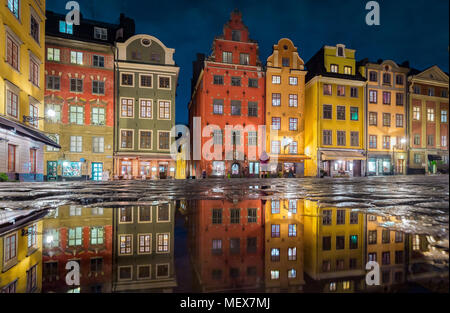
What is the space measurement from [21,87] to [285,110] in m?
27.2

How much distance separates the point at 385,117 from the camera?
36.9 metres

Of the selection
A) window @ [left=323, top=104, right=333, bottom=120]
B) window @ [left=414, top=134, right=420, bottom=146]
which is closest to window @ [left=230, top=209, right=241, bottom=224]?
window @ [left=323, top=104, right=333, bottom=120]

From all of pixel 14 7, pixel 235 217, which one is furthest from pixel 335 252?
pixel 14 7

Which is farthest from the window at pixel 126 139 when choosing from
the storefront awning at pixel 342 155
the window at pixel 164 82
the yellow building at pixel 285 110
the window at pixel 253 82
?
the storefront awning at pixel 342 155

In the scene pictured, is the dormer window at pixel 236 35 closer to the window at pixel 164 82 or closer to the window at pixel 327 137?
the window at pixel 164 82

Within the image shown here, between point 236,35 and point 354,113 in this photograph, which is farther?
point 354,113

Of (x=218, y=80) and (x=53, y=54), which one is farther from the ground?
Result: (x=53, y=54)

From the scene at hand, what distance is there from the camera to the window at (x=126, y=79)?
95.4ft

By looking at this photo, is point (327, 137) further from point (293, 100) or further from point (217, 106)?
point (217, 106)

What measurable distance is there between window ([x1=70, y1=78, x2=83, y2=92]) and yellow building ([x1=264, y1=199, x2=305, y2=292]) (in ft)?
99.1

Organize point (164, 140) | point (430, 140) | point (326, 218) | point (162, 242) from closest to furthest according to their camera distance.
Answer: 1. point (162, 242)
2. point (326, 218)
3. point (164, 140)
4. point (430, 140)

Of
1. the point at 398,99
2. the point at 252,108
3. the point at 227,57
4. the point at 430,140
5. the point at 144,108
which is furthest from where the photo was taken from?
the point at 430,140

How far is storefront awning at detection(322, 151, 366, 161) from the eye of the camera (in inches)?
1306
